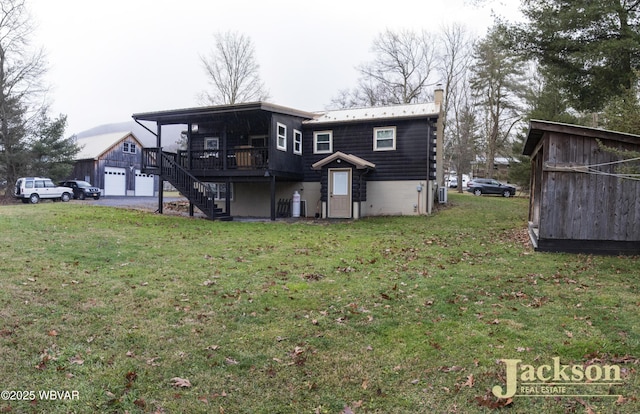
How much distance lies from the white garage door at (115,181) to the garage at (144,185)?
1124mm

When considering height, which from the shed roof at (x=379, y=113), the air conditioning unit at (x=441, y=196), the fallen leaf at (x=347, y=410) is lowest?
the fallen leaf at (x=347, y=410)

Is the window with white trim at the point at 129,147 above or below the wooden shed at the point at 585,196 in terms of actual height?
above

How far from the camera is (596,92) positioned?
14.1 m

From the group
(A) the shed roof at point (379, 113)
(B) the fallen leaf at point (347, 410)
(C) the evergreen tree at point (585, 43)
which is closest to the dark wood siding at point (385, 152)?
(A) the shed roof at point (379, 113)

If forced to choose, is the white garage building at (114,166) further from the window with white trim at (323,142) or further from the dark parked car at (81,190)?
the window with white trim at (323,142)

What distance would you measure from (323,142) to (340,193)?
10.4ft

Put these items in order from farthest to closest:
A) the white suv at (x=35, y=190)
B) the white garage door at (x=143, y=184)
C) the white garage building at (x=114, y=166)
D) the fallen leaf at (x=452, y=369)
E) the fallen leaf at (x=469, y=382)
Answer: the white garage door at (x=143, y=184), the white garage building at (x=114, y=166), the white suv at (x=35, y=190), the fallen leaf at (x=452, y=369), the fallen leaf at (x=469, y=382)

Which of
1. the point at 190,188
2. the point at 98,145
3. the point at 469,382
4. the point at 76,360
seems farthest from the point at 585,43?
the point at 98,145

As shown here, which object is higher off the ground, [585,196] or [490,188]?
[490,188]

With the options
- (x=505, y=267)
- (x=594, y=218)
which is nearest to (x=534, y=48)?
(x=594, y=218)

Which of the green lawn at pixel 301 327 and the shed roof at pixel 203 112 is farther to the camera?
the shed roof at pixel 203 112

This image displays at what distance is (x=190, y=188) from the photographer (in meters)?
17.2

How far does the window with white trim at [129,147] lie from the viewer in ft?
117

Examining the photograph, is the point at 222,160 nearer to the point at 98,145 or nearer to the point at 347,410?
the point at 347,410
